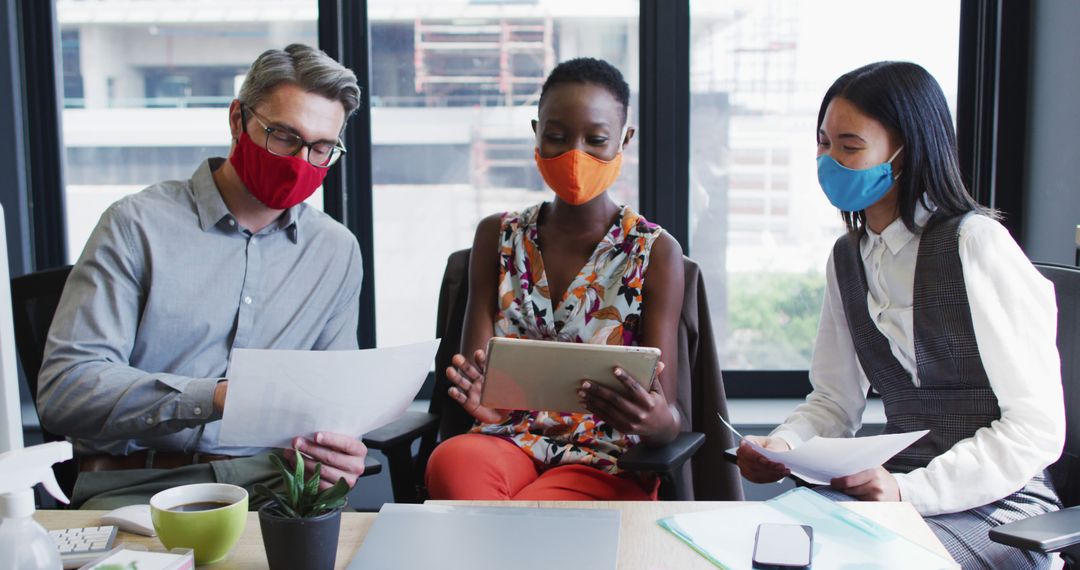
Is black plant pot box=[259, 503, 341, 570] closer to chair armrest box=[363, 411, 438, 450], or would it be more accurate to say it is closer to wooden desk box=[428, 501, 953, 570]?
wooden desk box=[428, 501, 953, 570]

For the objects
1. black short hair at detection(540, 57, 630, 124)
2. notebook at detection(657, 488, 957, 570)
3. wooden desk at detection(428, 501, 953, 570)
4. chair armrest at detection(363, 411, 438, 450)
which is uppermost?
black short hair at detection(540, 57, 630, 124)

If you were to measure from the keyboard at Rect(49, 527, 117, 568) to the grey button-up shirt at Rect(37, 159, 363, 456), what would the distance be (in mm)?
431

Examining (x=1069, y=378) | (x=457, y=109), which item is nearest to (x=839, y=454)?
(x=1069, y=378)

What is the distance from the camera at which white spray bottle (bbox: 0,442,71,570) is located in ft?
2.79

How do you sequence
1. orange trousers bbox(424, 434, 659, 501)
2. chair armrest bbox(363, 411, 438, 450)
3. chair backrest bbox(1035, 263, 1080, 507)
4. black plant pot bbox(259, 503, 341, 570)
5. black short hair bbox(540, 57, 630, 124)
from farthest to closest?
black short hair bbox(540, 57, 630, 124) → chair armrest bbox(363, 411, 438, 450) → orange trousers bbox(424, 434, 659, 501) → chair backrest bbox(1035, 263, 1080, 507) → black plant pot bbox(259, 503, 341, 570)

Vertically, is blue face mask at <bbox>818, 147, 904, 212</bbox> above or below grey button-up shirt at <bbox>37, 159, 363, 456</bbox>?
above

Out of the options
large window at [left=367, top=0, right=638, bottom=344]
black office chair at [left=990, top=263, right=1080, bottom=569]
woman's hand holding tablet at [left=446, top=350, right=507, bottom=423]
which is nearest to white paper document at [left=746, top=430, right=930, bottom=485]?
black office chair at [left=990, top=263, right=1080, bottom=569]

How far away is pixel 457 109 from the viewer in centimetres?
287

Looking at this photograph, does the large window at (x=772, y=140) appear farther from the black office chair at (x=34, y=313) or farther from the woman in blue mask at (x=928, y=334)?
the black office chair at (x=34, y=313)

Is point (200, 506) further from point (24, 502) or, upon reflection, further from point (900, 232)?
point (900, 232)

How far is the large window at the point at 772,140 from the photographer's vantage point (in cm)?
277

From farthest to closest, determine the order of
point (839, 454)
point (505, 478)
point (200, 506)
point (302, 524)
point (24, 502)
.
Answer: point (505, 478) → point (839, 454) → point (200, 506) → point (302, 524) → point (24, 502)

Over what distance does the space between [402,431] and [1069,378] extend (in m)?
1.23

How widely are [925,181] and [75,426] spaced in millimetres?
1603
